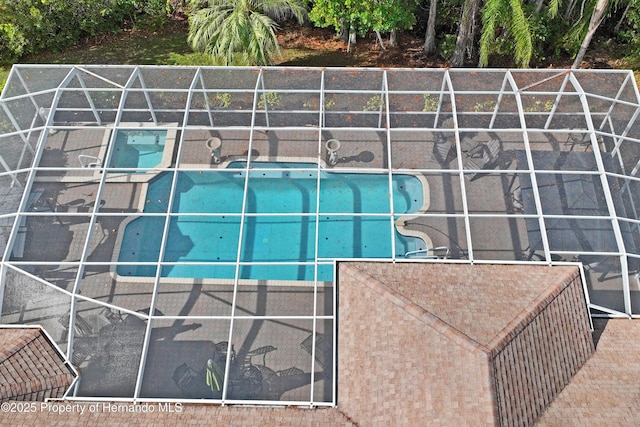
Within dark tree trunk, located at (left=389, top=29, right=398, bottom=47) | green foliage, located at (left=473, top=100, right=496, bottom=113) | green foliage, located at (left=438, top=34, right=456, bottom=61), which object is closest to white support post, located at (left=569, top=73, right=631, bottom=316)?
green foliage, located at (left=473, top=100, right=496, bottom=113)

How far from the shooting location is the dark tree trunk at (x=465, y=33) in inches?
893

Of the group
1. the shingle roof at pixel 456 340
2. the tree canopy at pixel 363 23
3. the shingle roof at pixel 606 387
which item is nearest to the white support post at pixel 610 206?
the shingle roof at pixel 606 387

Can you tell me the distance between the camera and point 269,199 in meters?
19.6

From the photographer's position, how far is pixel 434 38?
88.8 ft

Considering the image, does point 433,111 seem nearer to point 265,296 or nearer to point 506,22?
point 506,22

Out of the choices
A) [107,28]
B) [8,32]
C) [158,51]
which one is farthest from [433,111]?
[8,32]

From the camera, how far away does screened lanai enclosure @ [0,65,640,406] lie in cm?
1491

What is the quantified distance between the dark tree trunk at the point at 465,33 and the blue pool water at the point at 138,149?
16.5 m

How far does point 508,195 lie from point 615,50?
17073mm

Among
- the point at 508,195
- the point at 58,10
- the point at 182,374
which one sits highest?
the point at 58,10

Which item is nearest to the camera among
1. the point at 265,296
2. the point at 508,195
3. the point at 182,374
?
the point at 182,374

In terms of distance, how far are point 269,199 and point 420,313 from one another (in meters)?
9.20

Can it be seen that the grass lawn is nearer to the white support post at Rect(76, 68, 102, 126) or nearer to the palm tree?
the palm tree

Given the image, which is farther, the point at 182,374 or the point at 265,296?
the point at 265,296
